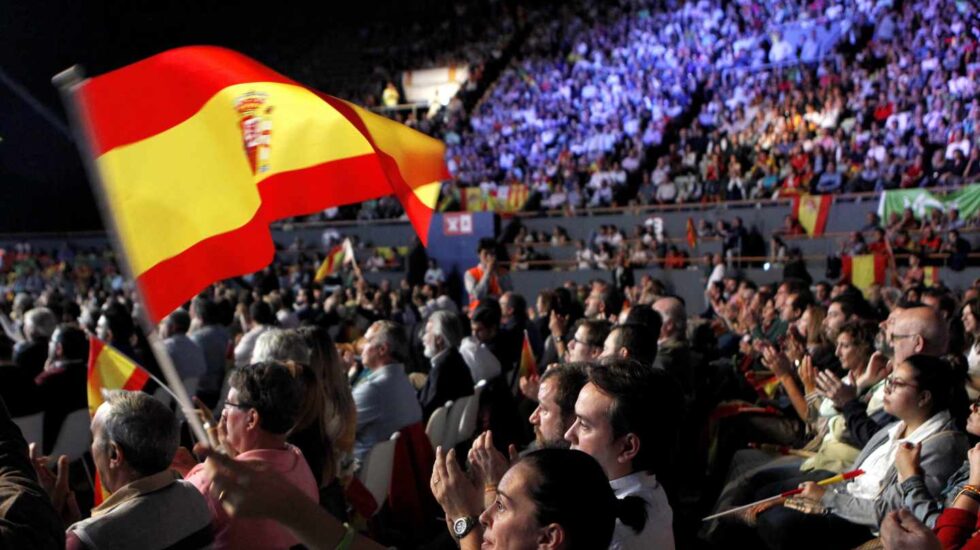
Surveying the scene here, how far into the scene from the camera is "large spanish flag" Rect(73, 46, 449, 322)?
2.73 m

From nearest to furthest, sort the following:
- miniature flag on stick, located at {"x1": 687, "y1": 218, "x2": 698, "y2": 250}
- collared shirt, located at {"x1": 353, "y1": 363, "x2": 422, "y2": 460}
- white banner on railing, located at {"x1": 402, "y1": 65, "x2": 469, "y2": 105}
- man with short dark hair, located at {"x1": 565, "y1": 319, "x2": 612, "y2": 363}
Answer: collared shirt, located at {"x1": 353, "y1": 363, "x2": 422, "y2": 460} → man with short dark hair, located at {"x1": 565, "y1": 319, "x2": 612, "y2": 363} → miniature flag on stick, located at {"x1": 687, "y1": 218, "x2": 698, "y2": 250} → white banner on railing, located at {"x1": 402, "y1": 65, "x2": 469, "y2": 105}

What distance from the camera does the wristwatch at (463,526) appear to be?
6.72 ft

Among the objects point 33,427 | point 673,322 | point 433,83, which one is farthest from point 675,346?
point 433,83

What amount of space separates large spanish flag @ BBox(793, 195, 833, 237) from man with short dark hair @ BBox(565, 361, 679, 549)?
12.9 meters

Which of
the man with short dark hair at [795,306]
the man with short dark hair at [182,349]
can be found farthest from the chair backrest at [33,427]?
the man with short dark hair at [795,306]

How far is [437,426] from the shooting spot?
15.9ft

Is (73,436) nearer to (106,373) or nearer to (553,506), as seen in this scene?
(106,373)

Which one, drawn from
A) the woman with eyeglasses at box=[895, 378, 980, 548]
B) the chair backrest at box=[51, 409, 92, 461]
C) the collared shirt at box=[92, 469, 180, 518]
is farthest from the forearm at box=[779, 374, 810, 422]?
the chair backrest at box=[51, 409, 92, 461]

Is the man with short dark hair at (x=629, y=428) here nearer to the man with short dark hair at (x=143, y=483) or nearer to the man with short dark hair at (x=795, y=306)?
the man with short dark hair at (x=143, y=483)

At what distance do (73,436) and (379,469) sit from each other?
80.1 inches

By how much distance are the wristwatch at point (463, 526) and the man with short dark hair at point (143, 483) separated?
2.45ft

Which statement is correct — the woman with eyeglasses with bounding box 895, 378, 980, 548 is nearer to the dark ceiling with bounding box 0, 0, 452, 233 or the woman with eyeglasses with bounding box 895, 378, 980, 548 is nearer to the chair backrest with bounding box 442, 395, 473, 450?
the chair backrest with bounding box 442, 395, 473, 450

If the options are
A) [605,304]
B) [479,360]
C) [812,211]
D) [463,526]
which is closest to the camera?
[463,526]

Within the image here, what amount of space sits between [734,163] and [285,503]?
51.8ft
